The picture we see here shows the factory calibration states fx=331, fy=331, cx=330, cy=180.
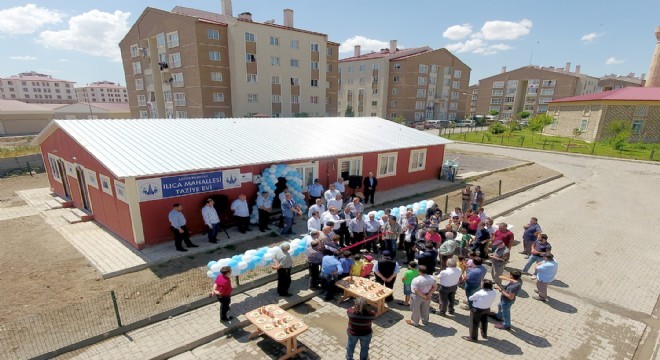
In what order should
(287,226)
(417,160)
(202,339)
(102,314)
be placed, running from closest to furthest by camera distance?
(202,339) → (102,314) → (287,226) → (417,160)

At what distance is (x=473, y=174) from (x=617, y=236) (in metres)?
10.9

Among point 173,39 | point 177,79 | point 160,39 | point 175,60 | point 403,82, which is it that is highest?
point 160,39

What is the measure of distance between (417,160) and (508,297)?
1404 centimetres

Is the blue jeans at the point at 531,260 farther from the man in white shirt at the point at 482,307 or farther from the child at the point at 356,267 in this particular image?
the child at the point at 356,267

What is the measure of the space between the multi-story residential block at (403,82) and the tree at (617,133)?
33890mm

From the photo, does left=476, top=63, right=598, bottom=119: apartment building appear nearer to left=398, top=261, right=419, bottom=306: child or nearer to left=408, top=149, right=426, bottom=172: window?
left=408, top=149, right=426, bottom=172: window

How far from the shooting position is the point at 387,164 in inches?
746

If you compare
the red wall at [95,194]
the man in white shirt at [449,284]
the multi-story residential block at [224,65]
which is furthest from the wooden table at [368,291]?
the multi-story residential block at [224,65]

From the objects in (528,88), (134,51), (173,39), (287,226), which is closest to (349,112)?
(173,39)

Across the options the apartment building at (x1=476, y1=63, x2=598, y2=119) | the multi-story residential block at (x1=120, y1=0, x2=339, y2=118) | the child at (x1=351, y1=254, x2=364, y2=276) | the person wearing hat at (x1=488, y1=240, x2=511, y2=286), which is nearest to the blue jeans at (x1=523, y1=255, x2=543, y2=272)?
the person wearing hat at (x1=488, y1=240, x2=511, y2=286)

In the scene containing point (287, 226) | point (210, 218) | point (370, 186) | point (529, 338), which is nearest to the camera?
point (529, 338)

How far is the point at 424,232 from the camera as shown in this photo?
31.9 feet

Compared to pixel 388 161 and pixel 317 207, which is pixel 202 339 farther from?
pixel 388 161

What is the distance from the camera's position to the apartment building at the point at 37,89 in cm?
11219
